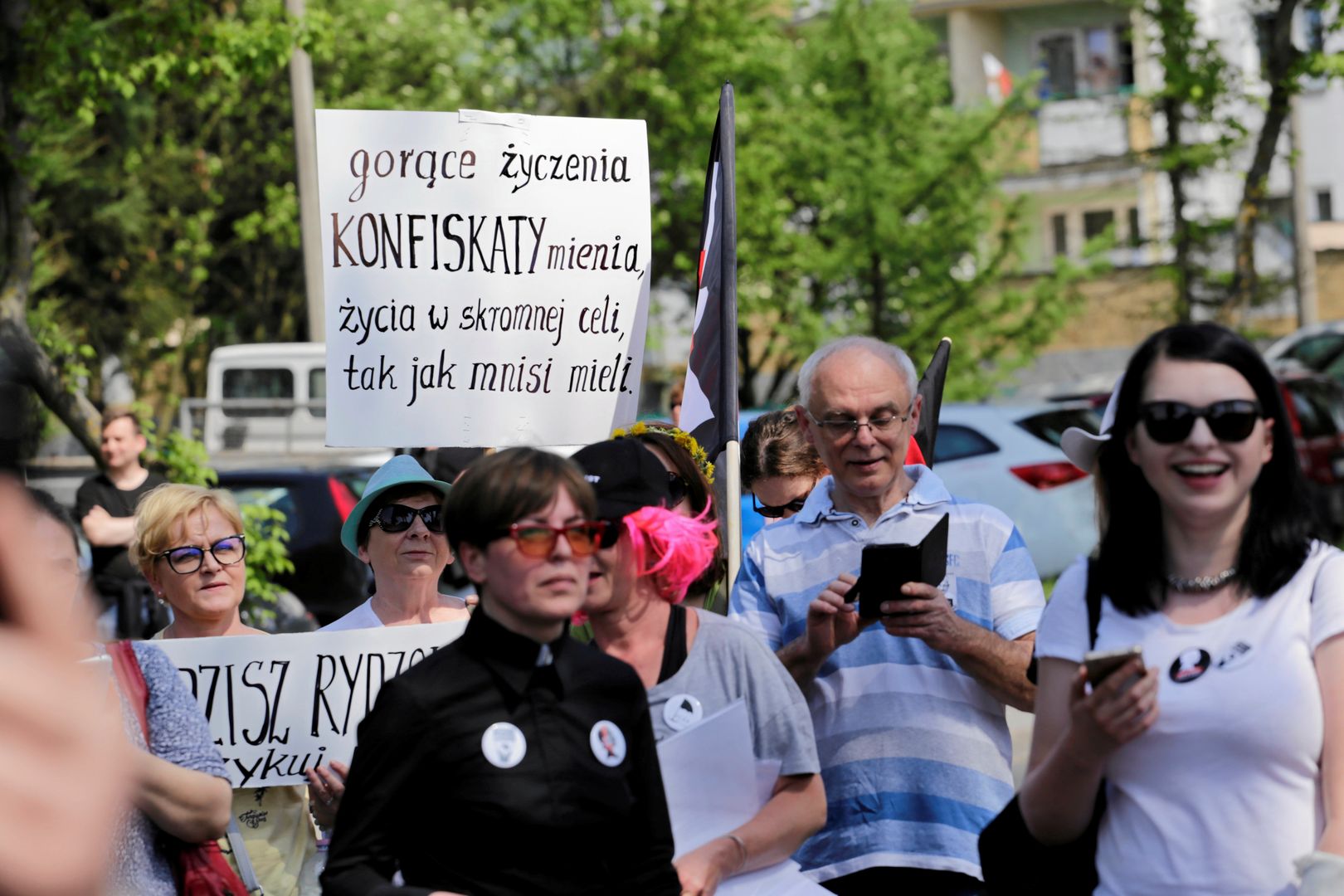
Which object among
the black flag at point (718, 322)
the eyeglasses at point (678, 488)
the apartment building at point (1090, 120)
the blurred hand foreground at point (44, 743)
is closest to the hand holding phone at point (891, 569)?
the eyeglasses at point (678, 488)

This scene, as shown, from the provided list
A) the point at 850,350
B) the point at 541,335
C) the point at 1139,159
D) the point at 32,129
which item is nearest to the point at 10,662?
the point at 850,350

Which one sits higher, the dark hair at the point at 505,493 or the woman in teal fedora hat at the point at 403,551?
the dark hair at the point at 505,493

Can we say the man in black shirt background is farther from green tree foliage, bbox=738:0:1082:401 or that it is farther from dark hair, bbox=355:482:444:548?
green tree foliage, bbox=738:0:1082:401

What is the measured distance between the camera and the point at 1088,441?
10.0 feet

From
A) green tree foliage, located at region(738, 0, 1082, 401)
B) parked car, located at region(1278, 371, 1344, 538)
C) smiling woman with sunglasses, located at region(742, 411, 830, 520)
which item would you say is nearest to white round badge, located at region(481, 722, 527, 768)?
smiling woman with sunglasses, located at region(742, 411, 830, 520)

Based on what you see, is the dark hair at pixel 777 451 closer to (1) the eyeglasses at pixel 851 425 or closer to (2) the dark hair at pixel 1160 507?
(1) the eyeglasses at pixel 851 425

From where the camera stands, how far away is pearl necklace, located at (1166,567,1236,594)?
8.93 feet

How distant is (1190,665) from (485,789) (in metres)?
1.08

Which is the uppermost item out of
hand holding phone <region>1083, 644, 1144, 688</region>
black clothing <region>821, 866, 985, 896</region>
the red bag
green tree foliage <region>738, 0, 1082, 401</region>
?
green tree foliage <region>738, 0, 1082, 401</region>

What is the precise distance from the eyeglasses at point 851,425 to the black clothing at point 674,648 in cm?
77

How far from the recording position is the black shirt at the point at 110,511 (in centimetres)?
973

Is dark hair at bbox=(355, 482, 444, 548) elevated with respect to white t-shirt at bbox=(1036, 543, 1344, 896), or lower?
elevated

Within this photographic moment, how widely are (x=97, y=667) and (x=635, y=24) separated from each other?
23304mm

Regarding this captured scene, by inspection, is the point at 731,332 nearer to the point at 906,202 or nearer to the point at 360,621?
the point at 360,621
